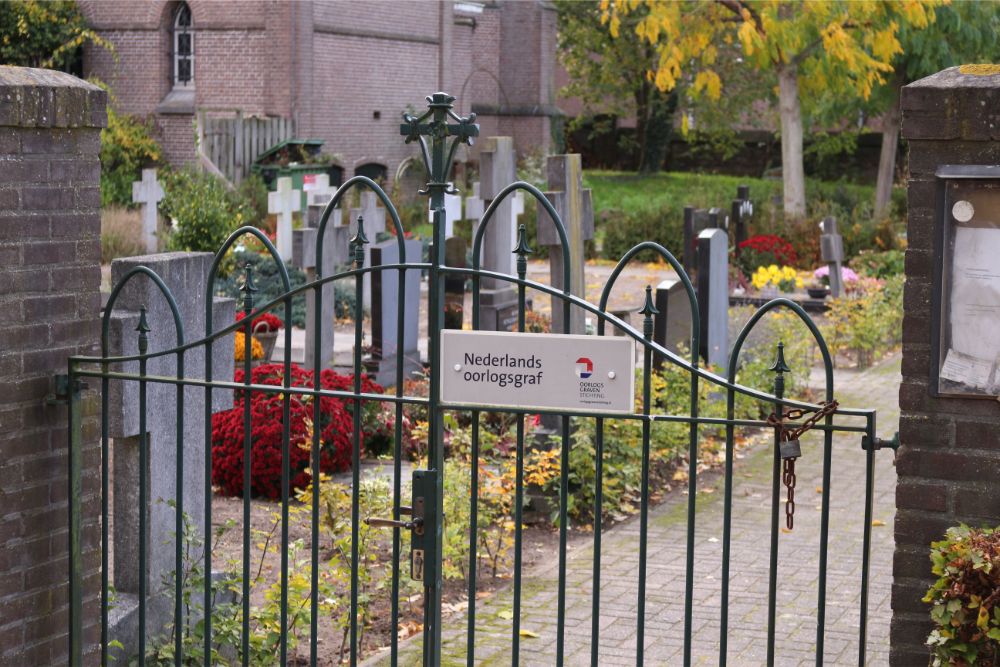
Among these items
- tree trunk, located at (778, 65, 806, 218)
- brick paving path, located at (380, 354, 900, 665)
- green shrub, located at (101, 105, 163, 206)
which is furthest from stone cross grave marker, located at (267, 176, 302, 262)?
tree trunk, located at (778, 65, 806, 218)

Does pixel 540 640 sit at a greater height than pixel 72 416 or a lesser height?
lesser

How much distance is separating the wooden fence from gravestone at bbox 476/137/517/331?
13.1 metres

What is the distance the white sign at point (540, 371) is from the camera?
351cm

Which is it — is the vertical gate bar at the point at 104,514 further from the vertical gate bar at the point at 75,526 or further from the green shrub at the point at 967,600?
the green shrub at the point at 967,600

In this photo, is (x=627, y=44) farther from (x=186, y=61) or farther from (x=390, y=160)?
(x=186, y=61)

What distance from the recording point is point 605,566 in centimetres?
634

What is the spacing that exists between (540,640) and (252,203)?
1741 centimetres

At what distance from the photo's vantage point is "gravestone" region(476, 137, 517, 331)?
1038cm

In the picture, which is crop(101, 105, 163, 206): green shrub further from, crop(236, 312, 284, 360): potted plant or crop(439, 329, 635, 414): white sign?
crop(439, 329, 635, 414): white sign

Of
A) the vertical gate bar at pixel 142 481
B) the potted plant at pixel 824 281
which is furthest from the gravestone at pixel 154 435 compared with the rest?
the potted plant at pixel 824 281

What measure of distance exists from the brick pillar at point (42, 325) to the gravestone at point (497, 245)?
6.32 meters

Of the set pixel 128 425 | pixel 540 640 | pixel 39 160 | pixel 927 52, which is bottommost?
pixel 540 640

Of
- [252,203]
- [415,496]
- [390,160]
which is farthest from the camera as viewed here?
[390,160]

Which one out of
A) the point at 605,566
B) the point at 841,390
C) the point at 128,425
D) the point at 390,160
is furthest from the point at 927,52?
the point at 128,425
